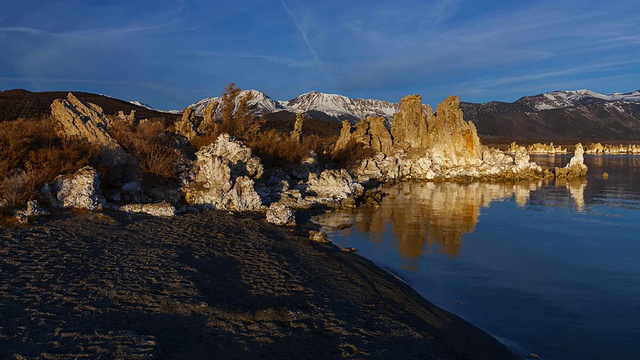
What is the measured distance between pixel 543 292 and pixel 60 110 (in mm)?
17639

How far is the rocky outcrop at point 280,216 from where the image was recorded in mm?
15031

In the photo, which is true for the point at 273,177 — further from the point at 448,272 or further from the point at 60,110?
the point at 448,272

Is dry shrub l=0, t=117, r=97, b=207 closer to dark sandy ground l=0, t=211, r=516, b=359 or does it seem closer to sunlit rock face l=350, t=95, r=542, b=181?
dark sandy ground l=0, t=211, r=516, b=359

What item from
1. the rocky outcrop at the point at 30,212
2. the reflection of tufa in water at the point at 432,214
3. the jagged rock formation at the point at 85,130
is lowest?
the reflection of tufa in water at the point at 432,214

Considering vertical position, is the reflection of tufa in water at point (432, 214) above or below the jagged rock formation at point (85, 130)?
below

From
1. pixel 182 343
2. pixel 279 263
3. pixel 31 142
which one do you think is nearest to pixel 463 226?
pixel 279 263

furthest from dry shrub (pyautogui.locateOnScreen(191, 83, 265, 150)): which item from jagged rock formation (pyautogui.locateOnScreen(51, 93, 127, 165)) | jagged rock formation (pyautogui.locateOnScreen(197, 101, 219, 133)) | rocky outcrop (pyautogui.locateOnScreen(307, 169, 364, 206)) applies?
jagged rock formation (pyautogui.locateOnScreen(51, 93, 127, 165))

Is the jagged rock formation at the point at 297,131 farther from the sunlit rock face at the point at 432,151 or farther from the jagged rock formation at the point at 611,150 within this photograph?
the jagged rock formation at the point at 611,150

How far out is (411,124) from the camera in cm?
4812

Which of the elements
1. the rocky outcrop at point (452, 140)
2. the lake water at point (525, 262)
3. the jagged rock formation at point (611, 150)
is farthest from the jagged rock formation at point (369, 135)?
the jagged rock formation at point (611, 150)

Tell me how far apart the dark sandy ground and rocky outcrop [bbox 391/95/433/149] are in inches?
1494

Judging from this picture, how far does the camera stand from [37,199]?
1229 centimetres

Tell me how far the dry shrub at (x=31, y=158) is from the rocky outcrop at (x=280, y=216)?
21.5 feet

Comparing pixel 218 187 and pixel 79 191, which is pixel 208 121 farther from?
pixel 79 191
